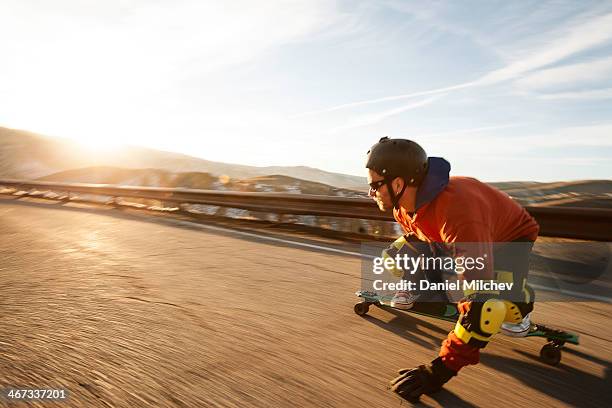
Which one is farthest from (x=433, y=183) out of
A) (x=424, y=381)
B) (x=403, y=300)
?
(x=403, y=300)

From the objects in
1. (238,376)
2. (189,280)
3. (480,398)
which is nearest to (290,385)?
(238,376)

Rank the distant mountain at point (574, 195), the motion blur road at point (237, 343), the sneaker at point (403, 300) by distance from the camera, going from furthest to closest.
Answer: the distant mountain at point (574, 195)
the sneaker at point (403, 300)
the motion blur road at point (237, 343)

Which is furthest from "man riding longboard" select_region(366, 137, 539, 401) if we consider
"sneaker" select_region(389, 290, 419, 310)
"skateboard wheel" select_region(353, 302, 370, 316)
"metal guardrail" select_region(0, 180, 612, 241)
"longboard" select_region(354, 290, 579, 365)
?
"metal guardrail" select_region(0, 180, 612, 241)

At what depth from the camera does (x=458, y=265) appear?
197 centimetres

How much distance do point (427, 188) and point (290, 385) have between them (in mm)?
1286

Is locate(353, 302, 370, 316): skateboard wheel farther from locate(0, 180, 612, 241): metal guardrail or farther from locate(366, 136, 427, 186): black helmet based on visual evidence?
locate(0, 180, 612, 241): metal guardrail

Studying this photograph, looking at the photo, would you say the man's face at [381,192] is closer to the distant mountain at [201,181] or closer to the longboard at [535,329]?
the longboard at [535,329]

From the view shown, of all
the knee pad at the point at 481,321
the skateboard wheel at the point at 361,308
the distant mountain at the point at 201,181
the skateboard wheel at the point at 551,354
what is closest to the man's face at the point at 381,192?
the knee pad at the point at 481,321

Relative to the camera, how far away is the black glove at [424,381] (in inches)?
77.9

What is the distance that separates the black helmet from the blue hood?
0.20ft

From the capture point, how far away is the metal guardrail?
4262mm

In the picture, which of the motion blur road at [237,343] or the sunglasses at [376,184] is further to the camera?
the sunglasses at [376,184]

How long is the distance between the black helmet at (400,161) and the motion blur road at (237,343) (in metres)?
1.12

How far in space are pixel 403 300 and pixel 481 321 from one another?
116 centimetres
